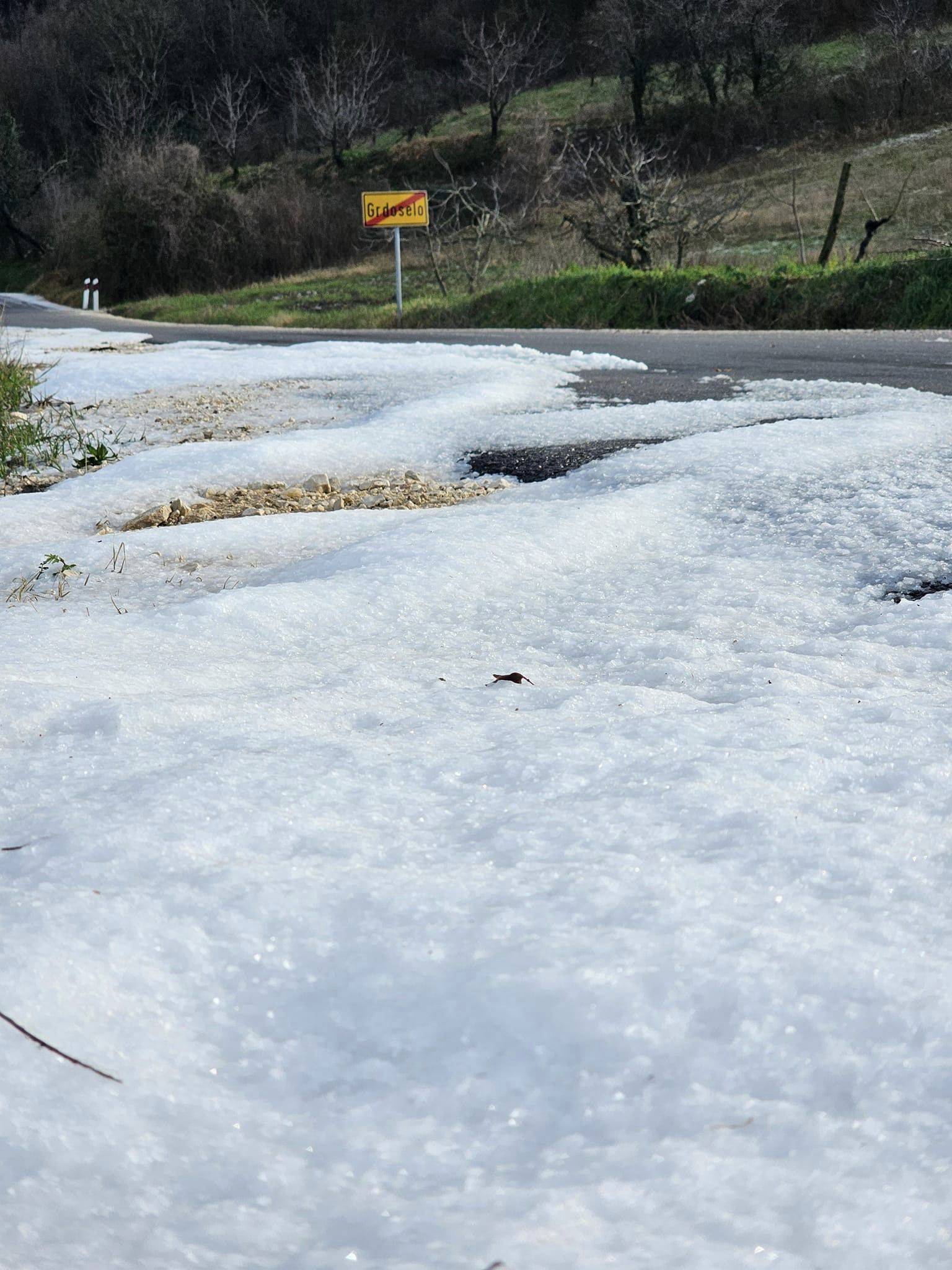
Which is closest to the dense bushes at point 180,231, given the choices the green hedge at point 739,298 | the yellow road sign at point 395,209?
the yellow road sign at point 395,209

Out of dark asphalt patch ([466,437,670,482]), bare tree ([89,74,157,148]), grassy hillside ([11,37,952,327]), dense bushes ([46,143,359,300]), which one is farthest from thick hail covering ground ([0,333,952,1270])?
bare tree ([89,74,157,148])

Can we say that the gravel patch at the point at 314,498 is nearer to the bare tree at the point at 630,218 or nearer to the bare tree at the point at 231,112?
the bare tree at the point at 630,218

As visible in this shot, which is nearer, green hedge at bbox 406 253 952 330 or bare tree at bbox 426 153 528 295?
green hedge at bbox 406 253 952 330

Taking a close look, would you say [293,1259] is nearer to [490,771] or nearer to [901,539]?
[490,771]

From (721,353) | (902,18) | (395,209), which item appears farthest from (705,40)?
(721,353)

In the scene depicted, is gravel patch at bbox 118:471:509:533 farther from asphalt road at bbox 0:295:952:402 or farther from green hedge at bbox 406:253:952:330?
green hedge at bbox 406:253:952:330

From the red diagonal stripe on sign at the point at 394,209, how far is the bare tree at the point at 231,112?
34644 mm

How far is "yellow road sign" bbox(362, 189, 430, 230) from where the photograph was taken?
17.1 m

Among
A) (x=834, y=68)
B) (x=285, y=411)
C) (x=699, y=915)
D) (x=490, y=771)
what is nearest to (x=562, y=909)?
(x=699, y=915)

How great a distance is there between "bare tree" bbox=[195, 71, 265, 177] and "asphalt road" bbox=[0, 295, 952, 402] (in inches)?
1598

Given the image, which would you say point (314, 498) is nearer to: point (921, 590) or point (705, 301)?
point (921, 590)

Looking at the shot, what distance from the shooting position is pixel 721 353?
8984mm

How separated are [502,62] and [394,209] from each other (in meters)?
36.3

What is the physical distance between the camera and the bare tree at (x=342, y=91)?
48.7 meters
